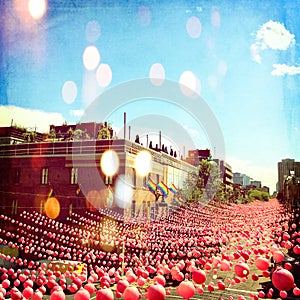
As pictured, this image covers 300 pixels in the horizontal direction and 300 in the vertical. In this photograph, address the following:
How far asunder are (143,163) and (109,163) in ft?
13.3

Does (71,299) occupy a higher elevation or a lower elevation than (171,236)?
lower

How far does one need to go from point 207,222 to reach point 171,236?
13.0ft

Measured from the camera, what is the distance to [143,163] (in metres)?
23.6

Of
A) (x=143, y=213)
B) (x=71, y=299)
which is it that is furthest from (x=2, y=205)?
(x=71, y=299)

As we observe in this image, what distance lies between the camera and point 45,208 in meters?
20.2

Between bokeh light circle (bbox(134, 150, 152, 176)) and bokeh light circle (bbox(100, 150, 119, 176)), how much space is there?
2.07 meters

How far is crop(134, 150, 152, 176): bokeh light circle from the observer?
72.8ft

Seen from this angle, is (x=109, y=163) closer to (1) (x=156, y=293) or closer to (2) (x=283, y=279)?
(1) (x=156, y=293)

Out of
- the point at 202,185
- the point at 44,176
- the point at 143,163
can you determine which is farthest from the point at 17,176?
the point at 202,185

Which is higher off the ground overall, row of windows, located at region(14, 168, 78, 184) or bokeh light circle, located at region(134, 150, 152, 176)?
bokeh light circle, located at region(134, 150, 152, 176)

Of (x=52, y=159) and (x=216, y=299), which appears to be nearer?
(x=216, y=299)

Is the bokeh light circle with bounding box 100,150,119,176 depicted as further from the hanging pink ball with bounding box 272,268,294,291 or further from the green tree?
the hanging pink ball with bounding box 272,268,294,291

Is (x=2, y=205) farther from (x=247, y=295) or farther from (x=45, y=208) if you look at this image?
(x=247, y=295)

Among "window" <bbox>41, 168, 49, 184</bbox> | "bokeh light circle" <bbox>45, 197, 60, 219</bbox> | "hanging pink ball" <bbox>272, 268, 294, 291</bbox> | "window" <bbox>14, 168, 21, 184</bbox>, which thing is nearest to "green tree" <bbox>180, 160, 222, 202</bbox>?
"bokeh light circle" <bbox>45, 197, 60, 219</bbox>
